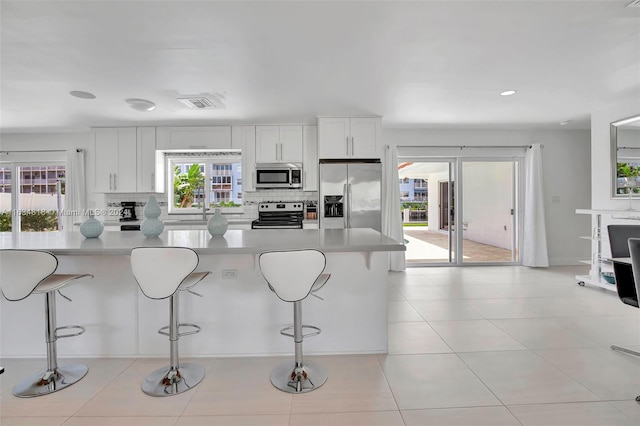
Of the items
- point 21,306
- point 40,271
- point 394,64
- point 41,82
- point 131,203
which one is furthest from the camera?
point 131,203

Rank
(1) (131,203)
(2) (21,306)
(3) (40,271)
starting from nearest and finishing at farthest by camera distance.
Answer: (3) (40,271)
(2) (21,306)
(1) (131,203)

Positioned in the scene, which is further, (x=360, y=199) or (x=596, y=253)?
(x=360, y=199)

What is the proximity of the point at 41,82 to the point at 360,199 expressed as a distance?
3886 millimetres

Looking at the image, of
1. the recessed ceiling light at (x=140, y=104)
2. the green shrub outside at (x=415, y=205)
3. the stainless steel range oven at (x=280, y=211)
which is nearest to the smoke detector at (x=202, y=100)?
the recessed ceiling light at (x=140, y=104)

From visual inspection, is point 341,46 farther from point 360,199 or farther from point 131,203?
point 131,203

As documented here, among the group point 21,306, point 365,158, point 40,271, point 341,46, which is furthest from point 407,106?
point 21,306

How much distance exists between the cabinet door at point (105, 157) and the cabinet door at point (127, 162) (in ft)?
0.23

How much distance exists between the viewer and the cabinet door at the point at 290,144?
5.08 m

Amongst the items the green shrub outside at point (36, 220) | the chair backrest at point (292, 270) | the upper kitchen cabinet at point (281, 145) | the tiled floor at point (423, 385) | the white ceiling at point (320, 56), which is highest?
the white ceiling at point (320, 56)

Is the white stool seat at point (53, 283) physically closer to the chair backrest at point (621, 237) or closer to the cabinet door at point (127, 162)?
the cabinet door at point (127, 162)

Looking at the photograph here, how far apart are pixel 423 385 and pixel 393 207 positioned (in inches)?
142

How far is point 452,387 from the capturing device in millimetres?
2094

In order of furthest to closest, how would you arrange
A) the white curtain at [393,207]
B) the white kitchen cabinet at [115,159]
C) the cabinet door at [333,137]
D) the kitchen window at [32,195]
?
the kitchen window at [32,195] → the white curtain at [393,207] → the white kitchen cabinet at [115,159] → the cabinet door at [333,137]

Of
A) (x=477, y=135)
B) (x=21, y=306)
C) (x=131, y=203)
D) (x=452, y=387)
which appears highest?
(x=477, y=135)
